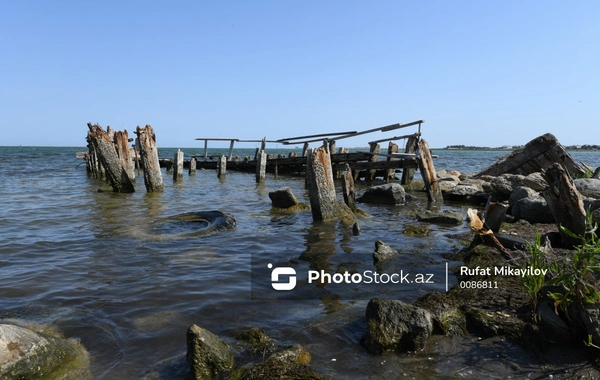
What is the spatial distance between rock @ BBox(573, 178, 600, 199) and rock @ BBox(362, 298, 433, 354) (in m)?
7.99

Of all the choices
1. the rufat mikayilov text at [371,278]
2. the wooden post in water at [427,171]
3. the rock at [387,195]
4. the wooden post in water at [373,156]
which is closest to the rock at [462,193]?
the wooden post in water at [427,171]

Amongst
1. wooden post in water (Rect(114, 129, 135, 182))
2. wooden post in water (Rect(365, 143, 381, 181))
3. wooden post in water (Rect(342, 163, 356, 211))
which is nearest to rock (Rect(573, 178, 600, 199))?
wooden post in water (Rect(342, 163, 356, 211))

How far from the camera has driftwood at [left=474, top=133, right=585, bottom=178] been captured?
14.6 meters

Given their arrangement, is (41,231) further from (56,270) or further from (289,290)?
(289,290)

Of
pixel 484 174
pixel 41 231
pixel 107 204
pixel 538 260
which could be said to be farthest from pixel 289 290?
pixel 484 174

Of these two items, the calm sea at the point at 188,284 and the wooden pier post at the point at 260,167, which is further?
the wooden pier post at the point at 260,167

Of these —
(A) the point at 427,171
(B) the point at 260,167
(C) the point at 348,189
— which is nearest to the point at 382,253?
(C) the point at 348,189

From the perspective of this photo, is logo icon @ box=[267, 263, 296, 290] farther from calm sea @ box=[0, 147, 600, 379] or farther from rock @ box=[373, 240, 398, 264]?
rock @ box=[373, 240, 398, 264]

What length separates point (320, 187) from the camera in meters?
10.1

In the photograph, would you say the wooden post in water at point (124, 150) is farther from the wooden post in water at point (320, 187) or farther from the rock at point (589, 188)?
the rock at point (589, 188)

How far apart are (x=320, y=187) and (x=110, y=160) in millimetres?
9642

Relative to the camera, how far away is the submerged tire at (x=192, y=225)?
905cm

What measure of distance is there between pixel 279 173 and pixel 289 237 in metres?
20.1

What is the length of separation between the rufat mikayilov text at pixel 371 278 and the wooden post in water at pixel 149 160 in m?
12.1
